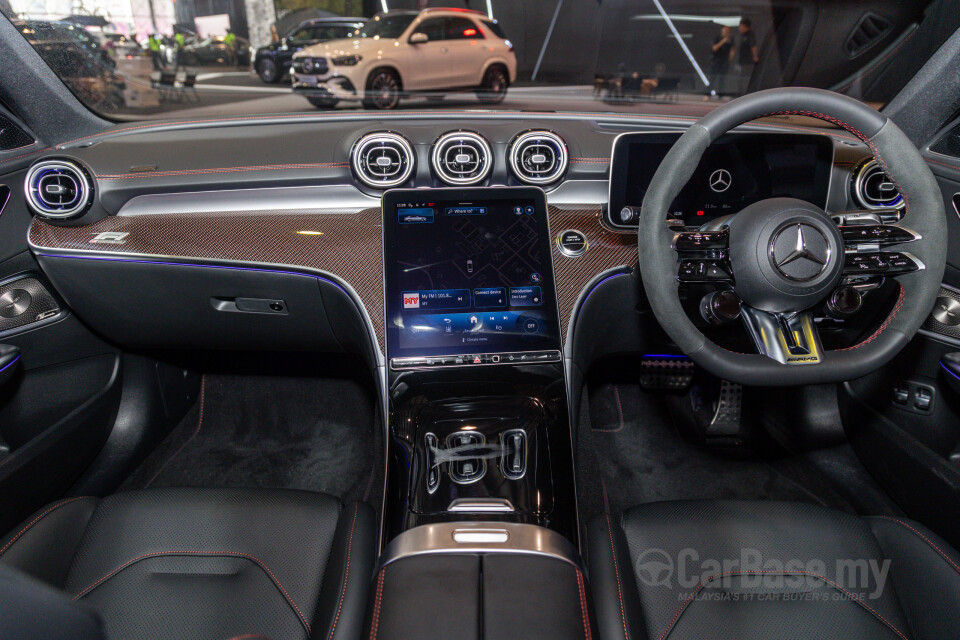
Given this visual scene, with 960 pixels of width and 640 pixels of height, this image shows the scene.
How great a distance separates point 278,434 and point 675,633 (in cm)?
175

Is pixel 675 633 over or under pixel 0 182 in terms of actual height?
under

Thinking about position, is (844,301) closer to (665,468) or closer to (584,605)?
(584,605)

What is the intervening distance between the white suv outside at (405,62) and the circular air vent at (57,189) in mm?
832

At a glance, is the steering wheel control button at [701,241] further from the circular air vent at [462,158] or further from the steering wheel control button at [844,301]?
the circular air vent at [462,158]

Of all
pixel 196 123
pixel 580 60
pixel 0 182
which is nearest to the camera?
pixel 0 182

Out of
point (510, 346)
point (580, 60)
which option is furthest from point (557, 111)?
point (510, 346)

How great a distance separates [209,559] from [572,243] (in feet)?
3.75

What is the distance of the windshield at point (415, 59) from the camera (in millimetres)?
2061

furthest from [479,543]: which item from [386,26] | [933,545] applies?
[386,26]

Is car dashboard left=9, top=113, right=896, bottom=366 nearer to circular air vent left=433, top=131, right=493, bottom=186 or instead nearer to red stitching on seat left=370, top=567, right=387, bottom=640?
circular air vent left=433, top=131, right=493, bottom=186

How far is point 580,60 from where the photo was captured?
8.78 feet

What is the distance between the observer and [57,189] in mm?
1760

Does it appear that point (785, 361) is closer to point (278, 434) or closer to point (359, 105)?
point (359, 105)

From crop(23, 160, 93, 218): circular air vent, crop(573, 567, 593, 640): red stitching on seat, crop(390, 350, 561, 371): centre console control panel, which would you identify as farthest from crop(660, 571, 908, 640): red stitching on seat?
Answer: crop(23, 160, 93, 218): circular air vent
